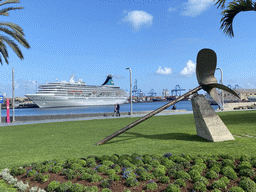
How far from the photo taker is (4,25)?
1292 cm

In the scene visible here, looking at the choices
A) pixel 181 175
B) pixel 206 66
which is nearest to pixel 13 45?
pixel 206 66

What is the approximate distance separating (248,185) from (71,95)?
59.6 meters

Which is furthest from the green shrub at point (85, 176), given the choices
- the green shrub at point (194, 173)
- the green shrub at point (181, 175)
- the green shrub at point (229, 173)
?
the green shrub at point (229, 173)

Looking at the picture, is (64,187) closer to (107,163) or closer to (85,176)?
(85,176)

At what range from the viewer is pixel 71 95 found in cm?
6062

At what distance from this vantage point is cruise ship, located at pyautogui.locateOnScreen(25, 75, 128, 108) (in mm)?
58250

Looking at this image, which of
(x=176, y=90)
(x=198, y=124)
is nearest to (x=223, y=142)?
(x=198, y=124)

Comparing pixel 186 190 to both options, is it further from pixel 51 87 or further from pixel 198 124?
pixel 51 87

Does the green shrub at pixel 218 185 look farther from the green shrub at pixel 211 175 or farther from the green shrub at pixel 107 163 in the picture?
the green shrub at pixel 107 163

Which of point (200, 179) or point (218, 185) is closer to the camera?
point (218, 185)

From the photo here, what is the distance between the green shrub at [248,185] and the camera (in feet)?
10.7

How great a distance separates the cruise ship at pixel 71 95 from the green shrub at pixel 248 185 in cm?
5766

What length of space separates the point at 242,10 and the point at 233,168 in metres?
8.52

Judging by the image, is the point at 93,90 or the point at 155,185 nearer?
the point at 155,185
